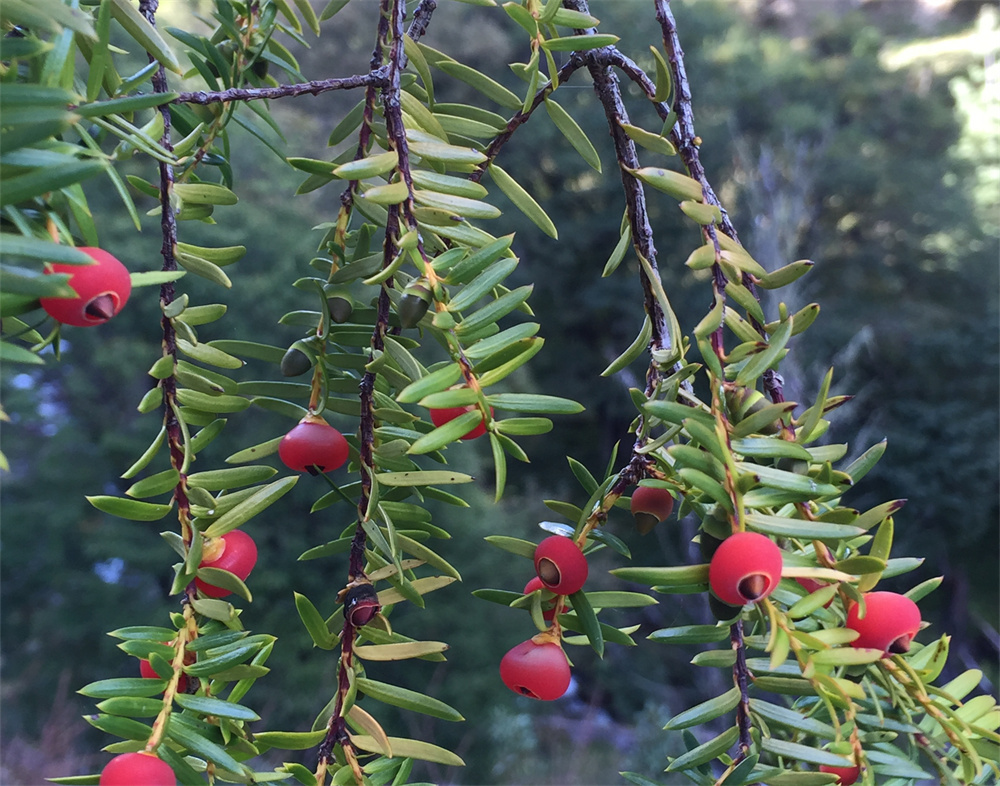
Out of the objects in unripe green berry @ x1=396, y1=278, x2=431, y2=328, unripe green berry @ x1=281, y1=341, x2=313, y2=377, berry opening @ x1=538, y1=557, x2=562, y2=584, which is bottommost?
berry opening @ x1=538, y1=557, x2=562, y2=584

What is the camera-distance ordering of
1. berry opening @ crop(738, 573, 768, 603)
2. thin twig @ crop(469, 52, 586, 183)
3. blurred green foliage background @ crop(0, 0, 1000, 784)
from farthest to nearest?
1. blurred green foliage background @ crop(0, 0, 1000, 784)
2. thin twig @ crop(469, 52, 586, 183)
3. berry opening @ crop(738, 573, 768, 603)

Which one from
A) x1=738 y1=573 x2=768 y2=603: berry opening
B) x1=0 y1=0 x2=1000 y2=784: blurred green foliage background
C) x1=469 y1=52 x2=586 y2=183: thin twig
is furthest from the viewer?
x1=0 y1=0 x2=1000 y2=784: blurred green foliage background

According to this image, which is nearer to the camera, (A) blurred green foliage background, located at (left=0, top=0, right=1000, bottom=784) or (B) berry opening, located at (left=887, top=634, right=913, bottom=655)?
(B) berry opening, located at (left=887, top=634, right=913, bottom=655)

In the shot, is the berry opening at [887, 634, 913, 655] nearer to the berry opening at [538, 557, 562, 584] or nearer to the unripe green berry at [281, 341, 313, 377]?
the berry opening at [538, 557, 562, 584]

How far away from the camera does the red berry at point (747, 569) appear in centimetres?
17

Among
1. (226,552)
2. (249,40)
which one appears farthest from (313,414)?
(249,40)

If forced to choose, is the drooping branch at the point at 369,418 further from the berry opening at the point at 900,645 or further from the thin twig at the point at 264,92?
the berry opening at the point at 900,645

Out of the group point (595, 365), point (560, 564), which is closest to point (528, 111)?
point (560, 564)

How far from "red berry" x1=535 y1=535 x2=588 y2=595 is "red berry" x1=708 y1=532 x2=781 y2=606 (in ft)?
0.17

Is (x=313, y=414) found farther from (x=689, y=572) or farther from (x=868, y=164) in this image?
(x=868, y=164)

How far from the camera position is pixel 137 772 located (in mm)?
174

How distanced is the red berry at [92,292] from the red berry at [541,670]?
152mm

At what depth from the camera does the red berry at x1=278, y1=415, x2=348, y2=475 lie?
0.80 ft

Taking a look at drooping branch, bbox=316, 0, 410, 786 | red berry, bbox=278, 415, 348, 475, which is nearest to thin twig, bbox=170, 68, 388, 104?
drooping branch, bbox=316, 0, 410, 786
